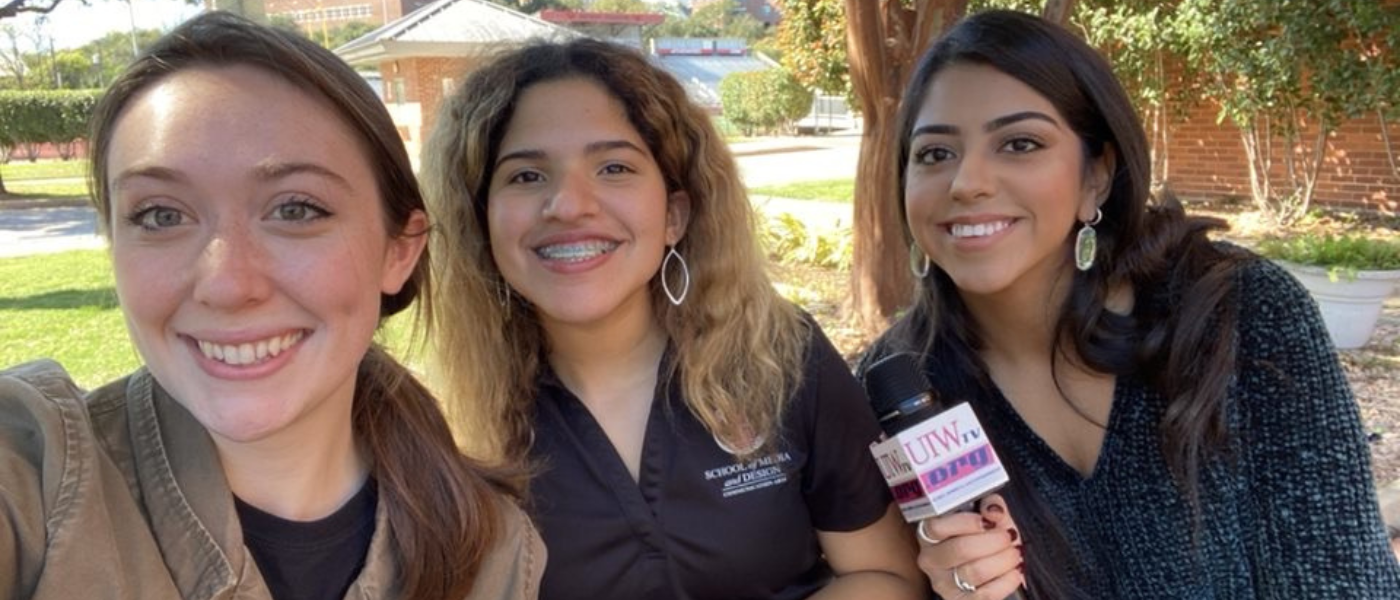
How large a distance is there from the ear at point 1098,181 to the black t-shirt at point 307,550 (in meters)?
1.76

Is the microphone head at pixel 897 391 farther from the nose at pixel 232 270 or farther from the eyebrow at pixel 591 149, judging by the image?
the nose at pixel 232 270

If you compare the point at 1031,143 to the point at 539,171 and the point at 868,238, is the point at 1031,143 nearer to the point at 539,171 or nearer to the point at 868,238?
the point at 539,171

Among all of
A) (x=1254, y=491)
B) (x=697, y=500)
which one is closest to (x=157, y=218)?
(x=697, y=500)

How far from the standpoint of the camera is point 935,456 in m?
1.86

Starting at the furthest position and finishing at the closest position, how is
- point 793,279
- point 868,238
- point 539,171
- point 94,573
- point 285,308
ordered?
point 793,279 → point 868,238 → point 539,171 → point 285,308 → point 94,573

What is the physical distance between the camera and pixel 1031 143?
233cm

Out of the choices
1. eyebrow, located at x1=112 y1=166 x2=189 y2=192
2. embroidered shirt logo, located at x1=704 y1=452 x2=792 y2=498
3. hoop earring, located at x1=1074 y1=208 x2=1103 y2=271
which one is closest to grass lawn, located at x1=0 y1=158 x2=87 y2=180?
embroidered shirt logo, located at x1=704 y1=452 x2=792 y2=498

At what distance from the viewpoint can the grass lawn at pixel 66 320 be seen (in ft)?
21.5

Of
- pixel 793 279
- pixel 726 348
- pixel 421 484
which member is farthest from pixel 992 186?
pixel 793 279

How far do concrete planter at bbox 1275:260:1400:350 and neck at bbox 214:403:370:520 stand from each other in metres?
5.97

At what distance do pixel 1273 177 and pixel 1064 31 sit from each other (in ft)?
37.0

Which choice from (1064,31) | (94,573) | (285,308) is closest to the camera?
(94,573)

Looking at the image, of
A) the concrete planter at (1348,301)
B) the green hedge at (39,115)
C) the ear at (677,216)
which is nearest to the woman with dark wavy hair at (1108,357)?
the ear at (677,216)

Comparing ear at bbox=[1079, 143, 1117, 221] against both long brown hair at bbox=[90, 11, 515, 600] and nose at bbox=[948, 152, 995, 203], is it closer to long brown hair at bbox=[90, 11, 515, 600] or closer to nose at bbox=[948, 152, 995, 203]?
nose at bbox=[948, 152, 995, 203]
